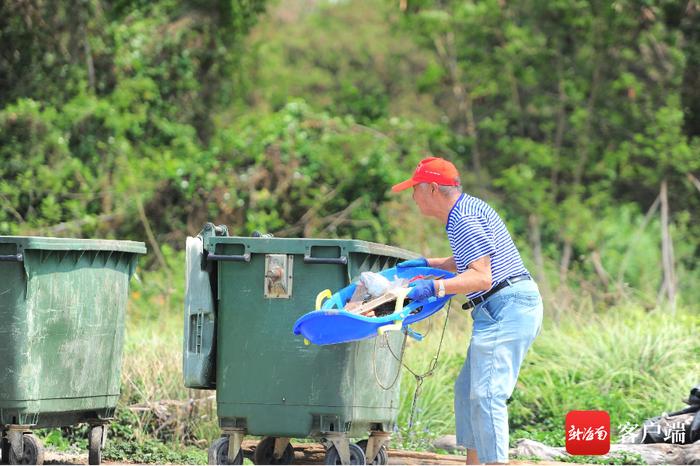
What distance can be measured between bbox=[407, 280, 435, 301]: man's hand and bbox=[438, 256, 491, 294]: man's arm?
0.04 meters

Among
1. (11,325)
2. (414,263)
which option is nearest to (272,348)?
(414,263)

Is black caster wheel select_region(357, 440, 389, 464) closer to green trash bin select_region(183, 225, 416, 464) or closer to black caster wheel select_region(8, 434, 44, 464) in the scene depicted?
green trash bin select_region(183, 225, 416, 464)

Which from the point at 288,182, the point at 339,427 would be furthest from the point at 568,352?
the point at 288,182

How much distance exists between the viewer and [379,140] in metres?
15.2

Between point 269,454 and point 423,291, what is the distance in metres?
1.93

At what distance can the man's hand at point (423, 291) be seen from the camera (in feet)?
18.7

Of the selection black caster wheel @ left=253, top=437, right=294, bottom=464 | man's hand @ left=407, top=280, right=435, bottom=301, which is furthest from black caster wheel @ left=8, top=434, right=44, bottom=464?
man's hand @ left=407, top=280, right=435, bottom=301

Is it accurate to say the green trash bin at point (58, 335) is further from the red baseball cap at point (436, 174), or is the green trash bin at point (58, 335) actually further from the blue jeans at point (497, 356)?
the blue jeans at point (497, 356)

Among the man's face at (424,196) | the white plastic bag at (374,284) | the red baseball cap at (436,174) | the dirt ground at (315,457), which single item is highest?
the red baseball cap at (436,174)

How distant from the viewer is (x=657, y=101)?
16141 millimetres

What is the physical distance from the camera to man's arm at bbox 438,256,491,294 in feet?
18.6

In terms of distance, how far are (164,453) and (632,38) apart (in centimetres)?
1019

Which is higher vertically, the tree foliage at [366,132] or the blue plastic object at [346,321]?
the tree foliage at [366,132]

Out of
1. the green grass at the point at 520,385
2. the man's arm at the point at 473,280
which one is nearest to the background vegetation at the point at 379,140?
the green grass at the point at 520,385
